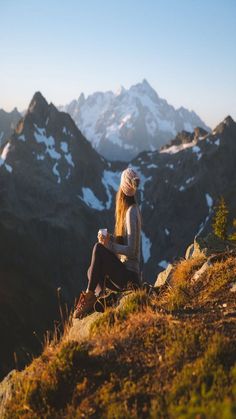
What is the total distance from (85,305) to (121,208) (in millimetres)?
2254

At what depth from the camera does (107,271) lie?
32.6 feet

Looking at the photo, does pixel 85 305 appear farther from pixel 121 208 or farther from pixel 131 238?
pixel 121 208

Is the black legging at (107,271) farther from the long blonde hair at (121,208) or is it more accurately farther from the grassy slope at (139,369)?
the grassy slope at (139,369)

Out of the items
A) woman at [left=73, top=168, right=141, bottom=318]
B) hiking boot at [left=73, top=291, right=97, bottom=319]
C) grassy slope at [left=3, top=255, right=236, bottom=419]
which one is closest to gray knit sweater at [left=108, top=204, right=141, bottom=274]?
woman at [left=73, top=168, right=141, bottom=318]

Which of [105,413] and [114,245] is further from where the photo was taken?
[114,245]

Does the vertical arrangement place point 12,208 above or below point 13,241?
above

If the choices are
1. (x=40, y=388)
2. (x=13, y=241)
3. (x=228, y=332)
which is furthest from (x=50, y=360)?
(x=13, y=241)

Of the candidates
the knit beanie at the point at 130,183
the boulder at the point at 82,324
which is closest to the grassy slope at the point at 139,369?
the boulder at the point at 82,324

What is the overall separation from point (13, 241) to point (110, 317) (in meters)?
126

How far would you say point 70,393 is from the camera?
5754mm

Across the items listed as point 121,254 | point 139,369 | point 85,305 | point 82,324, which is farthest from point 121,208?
point 139,369

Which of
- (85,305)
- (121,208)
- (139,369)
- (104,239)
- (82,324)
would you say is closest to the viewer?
(139,369)

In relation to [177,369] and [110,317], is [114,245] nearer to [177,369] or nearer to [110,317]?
[110,317]

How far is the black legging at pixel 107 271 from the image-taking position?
979cm
